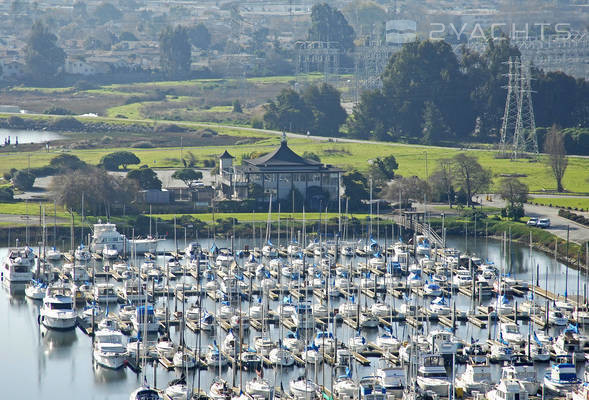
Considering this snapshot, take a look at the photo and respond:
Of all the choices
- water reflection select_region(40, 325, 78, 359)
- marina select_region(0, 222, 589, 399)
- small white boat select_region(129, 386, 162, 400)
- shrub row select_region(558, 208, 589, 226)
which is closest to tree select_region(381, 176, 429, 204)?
shrub row select_region(558, 208, 589, 226)

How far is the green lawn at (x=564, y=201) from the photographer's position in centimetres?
8488

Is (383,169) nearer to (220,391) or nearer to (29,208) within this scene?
(29,208)

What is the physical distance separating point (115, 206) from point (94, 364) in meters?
28.8

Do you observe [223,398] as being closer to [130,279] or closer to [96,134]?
[130,279]

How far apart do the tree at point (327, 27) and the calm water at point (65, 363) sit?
419 feet

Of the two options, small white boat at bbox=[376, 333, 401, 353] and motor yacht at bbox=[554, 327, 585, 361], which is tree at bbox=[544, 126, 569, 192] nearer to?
motor yacht at bbox=[554, 327, 585, 361]

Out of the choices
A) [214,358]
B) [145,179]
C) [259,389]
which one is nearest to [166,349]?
[214,358]

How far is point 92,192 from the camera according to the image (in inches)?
3103

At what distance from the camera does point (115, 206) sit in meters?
79.3

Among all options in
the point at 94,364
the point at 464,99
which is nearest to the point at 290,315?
the point at 94,364

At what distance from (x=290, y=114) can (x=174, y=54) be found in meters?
58.3

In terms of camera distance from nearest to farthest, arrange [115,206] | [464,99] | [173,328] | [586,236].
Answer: [173,328] < [586,236] < [115,206] < [464,99]

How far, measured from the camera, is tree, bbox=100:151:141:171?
318 feet

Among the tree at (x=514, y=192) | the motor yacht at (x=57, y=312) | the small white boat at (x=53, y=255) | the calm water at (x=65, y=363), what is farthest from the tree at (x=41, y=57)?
the motor yacht at (x=57, y=312)
